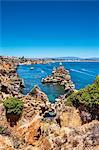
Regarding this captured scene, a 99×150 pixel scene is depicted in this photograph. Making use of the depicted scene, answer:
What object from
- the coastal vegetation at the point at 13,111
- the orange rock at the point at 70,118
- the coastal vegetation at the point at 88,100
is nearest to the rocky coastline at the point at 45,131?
the orange rock at the point at 70,118

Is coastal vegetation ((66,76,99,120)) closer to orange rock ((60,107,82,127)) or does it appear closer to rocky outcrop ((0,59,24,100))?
orange rock ((60,107,82,127))

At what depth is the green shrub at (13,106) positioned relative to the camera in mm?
27562

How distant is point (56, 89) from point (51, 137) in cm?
6897

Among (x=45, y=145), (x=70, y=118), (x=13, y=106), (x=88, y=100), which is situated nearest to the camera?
(x=45, y=145)

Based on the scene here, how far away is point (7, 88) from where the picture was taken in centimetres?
4672

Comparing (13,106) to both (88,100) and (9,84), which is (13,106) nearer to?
(88,100)

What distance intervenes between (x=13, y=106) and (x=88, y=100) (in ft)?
20.7


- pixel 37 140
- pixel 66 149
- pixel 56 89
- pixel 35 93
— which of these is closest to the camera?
pixel 66 149

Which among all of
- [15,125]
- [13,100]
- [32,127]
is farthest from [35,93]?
[32,127]

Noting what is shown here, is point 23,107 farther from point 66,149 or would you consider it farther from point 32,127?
point 66,149

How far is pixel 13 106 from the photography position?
2773cm

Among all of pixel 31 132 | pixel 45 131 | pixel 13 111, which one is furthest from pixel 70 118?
pixel 45 131

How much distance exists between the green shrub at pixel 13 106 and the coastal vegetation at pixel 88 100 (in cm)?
430

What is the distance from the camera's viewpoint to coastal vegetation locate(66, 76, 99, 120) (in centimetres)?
2859
